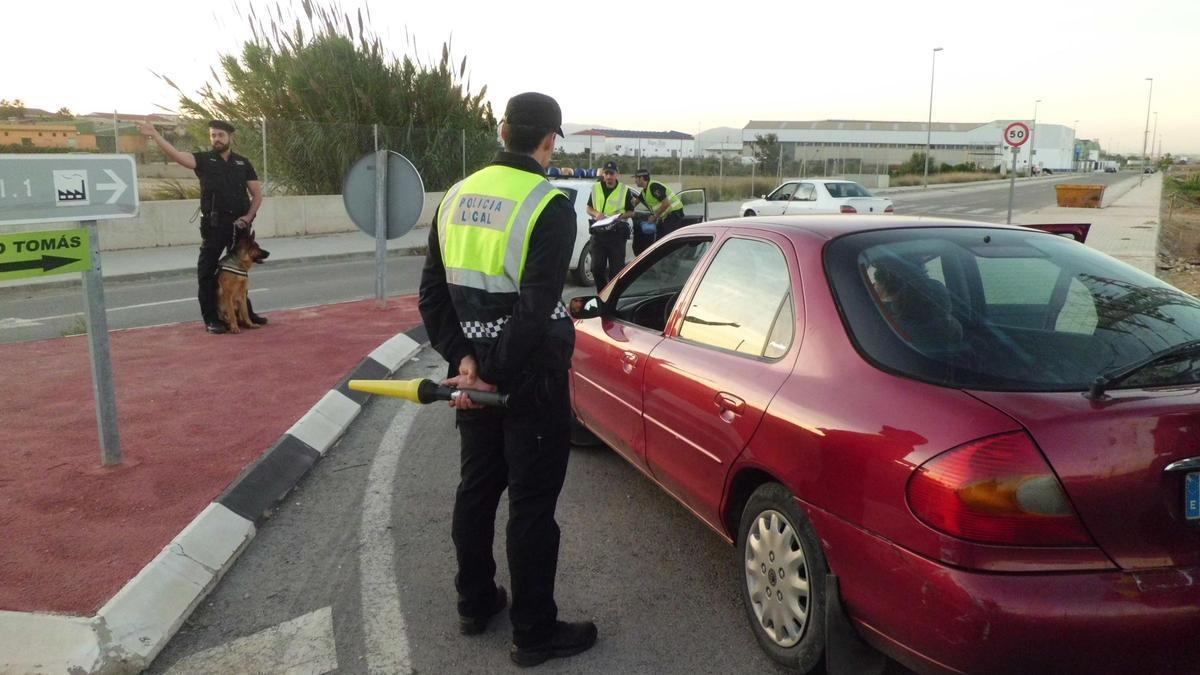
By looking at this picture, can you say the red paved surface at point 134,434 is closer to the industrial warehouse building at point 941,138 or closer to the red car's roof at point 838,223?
the red car's roof at point 838,223

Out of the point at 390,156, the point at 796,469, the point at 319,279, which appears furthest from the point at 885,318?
the point at 319,279

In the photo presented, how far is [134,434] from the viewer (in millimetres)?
5094

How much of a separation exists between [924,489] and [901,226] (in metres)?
1.36

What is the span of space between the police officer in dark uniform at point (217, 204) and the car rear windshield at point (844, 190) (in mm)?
17276

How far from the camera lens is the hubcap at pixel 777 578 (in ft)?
9.25

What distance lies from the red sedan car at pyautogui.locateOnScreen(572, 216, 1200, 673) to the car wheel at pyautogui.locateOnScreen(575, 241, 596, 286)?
8.89 meters

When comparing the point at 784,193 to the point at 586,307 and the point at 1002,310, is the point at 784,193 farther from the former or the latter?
the point at 1002,310

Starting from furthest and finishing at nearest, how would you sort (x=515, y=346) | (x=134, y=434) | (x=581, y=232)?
(x=581, y=232) → (x=134, y=434) → (x=515, y=346)

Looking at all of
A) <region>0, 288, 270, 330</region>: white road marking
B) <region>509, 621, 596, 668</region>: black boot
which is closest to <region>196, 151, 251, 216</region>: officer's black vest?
<region>0, 288, 270, 330</region>: white road marking

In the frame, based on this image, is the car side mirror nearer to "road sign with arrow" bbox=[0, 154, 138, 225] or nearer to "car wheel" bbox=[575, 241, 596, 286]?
"road sign with arrow" bbox=[0, 154, 138, 225]

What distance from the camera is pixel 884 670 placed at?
2945 mm

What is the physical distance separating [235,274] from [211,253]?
0.33 m

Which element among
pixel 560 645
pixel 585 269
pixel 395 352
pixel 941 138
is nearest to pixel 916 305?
pixel 560 645

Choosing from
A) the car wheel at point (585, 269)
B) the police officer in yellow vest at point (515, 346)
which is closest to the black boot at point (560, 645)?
the police officer in yellow vest at point (515, 346)
